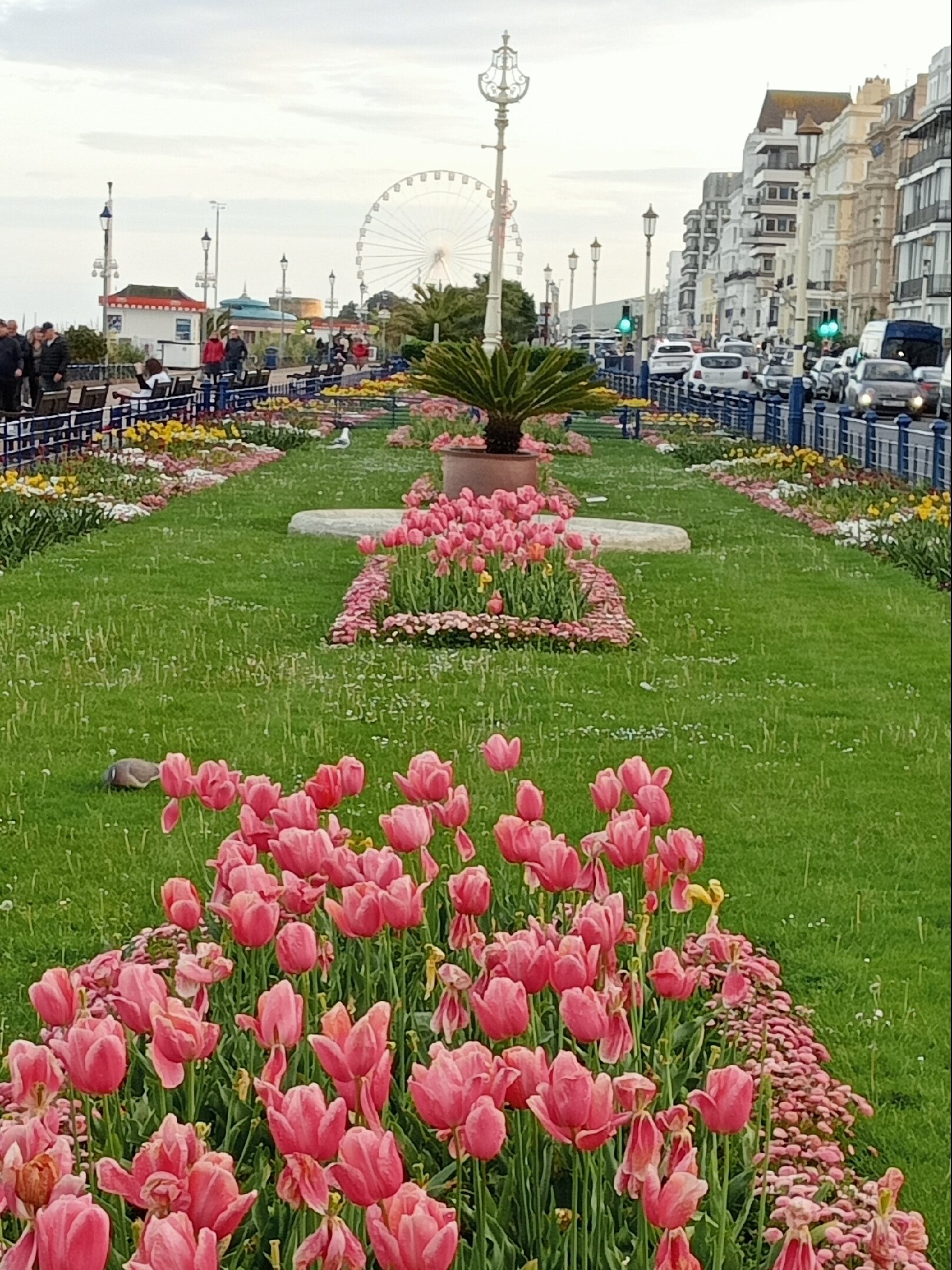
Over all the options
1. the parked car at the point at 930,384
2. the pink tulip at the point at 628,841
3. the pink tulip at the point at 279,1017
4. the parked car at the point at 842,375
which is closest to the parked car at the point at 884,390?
the parked car at the point at 930,384

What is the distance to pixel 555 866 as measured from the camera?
3.37m

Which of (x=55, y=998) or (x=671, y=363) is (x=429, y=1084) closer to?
(x=55, y=998)

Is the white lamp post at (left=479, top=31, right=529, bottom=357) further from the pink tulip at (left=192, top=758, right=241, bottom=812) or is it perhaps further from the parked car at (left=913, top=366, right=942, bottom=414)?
the pink tulip at (left=192, top=758, right=241, bottom=812)

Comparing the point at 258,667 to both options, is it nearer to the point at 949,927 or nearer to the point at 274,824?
the point at 274,824

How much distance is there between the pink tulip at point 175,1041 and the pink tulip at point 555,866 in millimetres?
845

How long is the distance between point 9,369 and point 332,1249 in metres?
20.0

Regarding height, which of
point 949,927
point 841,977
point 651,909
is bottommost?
point 841,977

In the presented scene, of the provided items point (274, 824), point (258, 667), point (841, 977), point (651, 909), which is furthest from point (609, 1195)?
point (258, 667)

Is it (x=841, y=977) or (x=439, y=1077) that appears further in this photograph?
(x=841, y=977)

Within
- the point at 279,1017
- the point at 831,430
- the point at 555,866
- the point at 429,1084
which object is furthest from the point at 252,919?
the point at 831,430

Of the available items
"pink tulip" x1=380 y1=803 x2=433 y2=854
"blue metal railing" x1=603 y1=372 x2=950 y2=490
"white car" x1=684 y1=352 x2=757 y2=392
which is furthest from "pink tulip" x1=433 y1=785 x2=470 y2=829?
"white car" x1=684 y1=352 x2=757 y2=392

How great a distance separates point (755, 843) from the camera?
247 inches

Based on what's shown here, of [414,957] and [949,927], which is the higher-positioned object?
[949,927]

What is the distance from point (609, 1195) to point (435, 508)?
7.25 metres
